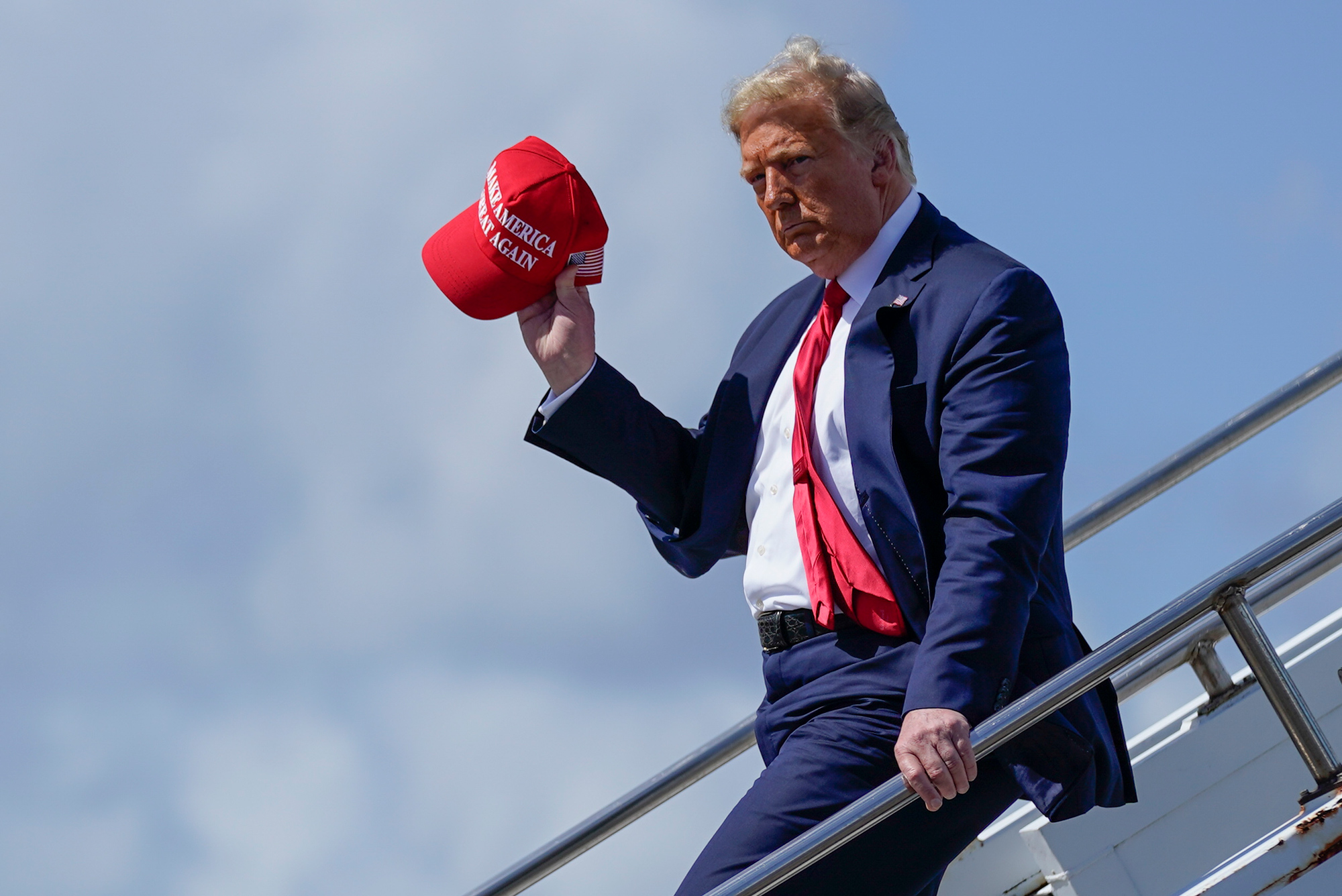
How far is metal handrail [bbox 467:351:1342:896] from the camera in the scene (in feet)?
9.09

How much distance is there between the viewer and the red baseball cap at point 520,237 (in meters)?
2.16

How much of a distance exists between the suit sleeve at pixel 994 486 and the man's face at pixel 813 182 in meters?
0.27

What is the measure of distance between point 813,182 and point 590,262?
1.46 feet

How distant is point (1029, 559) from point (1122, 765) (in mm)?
369

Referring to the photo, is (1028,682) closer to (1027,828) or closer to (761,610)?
(761,610)

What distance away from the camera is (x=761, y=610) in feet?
6.46

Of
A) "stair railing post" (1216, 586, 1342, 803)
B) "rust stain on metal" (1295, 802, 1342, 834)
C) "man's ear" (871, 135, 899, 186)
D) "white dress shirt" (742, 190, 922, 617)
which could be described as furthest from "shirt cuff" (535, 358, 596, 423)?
"rust stain on metal" (1295, 802, 1342, 834)

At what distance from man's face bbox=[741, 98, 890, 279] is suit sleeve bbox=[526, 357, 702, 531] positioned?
1.23 ft

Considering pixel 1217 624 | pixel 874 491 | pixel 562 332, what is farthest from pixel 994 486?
pixel 1217 624

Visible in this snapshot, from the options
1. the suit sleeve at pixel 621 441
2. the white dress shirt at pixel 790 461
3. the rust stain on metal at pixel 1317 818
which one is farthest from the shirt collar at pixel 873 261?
the rust stain on metal at pixel 1317 818

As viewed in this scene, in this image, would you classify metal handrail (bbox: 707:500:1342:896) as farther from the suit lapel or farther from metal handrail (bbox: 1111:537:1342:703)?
metal handrail (bbox: 1111:537:1342:703)

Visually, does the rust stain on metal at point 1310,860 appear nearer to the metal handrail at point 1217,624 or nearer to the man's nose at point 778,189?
the metal handrail at point 1217,624

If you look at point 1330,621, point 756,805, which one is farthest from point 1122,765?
point 1330,621

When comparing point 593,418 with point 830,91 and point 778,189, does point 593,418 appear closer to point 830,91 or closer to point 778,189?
point 778,189
